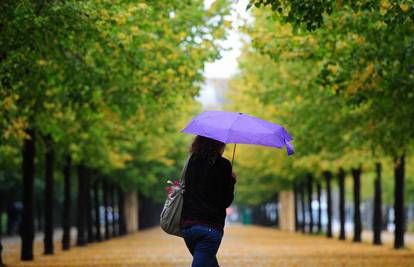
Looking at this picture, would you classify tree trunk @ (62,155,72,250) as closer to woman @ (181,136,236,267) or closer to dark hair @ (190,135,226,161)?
dark hair @ (190,135,226,161)

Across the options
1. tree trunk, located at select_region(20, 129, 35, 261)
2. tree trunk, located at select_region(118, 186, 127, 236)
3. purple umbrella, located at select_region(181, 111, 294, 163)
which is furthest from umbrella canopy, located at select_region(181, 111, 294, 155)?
tree trunk, located at select_region(118, 186, 127, 236)

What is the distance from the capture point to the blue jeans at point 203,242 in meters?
7.30

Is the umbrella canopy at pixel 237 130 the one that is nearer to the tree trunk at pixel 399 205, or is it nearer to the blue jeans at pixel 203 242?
the blue jeans at pixel 203 242

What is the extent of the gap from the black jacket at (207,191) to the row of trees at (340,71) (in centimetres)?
390

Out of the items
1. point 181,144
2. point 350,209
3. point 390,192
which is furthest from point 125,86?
point 350,209

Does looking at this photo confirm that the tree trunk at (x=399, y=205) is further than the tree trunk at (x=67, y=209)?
No

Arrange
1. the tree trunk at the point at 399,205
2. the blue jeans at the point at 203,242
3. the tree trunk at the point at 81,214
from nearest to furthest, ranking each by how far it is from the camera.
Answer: the blue jeans at the point at 203,242 → the tree trunk at the point at 399,205 → the tree trunk at the point at 81,214

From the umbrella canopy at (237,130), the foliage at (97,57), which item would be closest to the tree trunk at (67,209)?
the foliage at (97,57)

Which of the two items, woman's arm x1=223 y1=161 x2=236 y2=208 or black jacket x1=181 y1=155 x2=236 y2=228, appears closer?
black jacket x1=181 y1=155 x2=236 y2=228

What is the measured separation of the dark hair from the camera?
298 inches

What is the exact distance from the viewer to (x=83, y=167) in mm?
38188

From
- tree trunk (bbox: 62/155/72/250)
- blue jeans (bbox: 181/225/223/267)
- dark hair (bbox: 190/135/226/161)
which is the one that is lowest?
tree trunk (bbox: 62/155/72/250)

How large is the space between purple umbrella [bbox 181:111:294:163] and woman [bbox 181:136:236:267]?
4.9 inches

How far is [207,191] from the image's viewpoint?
7.42 metres
